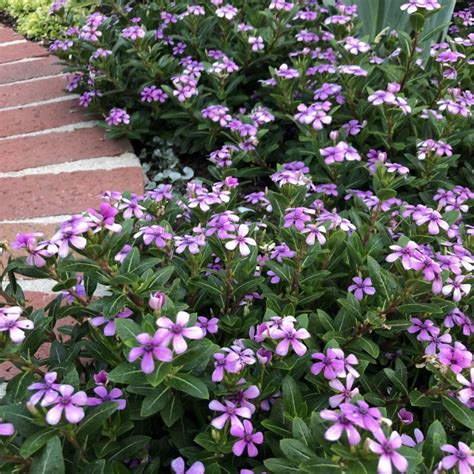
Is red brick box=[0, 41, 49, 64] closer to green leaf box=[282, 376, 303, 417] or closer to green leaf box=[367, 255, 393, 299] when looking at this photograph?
green leaf box=[367, 255, 393, 299]

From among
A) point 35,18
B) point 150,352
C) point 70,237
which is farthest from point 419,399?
point 35,18

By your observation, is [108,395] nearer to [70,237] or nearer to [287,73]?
[70,237]

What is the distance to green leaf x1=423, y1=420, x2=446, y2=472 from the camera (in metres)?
1.13

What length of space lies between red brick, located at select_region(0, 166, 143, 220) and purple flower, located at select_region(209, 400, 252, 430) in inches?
55.6

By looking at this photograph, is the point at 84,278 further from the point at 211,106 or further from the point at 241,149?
the point at 211,106

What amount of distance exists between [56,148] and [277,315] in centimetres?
178

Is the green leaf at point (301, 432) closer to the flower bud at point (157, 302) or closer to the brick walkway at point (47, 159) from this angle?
the flower bud at point (157, 302)

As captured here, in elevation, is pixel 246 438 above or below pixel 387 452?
below

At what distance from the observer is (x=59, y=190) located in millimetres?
2451

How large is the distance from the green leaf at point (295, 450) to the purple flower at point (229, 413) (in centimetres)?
10

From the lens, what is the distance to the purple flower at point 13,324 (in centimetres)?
113

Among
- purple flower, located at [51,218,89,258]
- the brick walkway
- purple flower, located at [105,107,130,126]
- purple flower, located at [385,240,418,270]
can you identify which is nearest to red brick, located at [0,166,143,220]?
the brick walkway

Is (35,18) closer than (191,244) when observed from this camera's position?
No

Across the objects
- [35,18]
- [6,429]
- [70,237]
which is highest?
[70,237]
